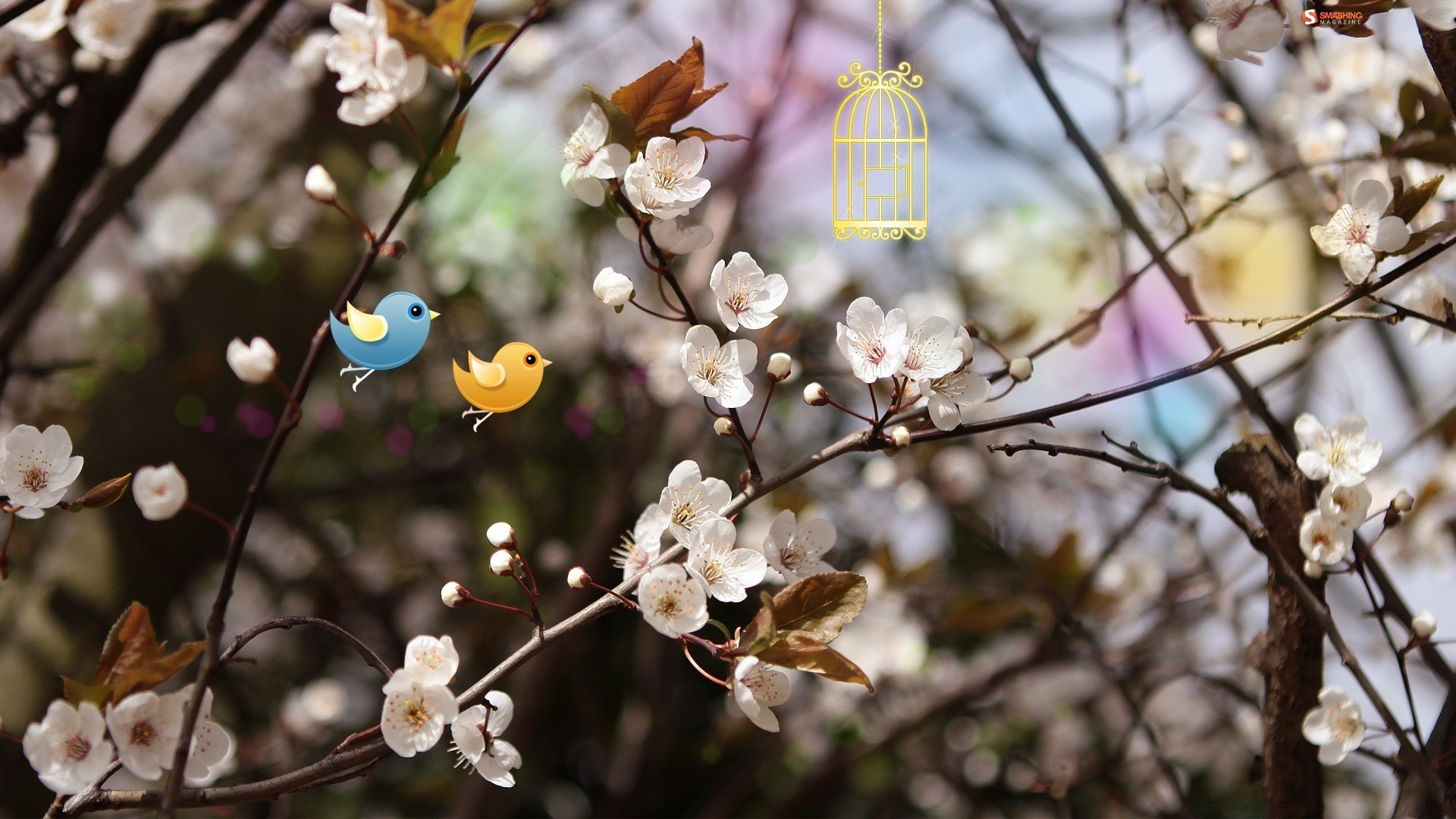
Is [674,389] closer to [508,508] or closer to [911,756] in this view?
[508,508]

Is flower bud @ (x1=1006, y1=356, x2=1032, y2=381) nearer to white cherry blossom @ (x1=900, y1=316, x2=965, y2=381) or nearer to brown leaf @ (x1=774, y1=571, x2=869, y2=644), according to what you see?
white cherry blossom @ (x1=900, y1=316, x2=965, y2=381)

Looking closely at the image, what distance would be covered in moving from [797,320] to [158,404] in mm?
750

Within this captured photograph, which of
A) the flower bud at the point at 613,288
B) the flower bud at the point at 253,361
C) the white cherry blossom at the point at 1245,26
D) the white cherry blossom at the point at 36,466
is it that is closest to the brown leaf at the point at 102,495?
the white cherry blossom at the point at 36,466

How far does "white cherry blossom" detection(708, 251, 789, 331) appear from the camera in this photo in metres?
0.46

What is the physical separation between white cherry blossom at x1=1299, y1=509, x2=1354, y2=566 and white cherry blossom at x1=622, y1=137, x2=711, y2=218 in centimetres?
41

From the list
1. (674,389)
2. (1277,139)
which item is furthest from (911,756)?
(1277,139)

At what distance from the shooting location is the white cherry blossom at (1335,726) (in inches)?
20.9

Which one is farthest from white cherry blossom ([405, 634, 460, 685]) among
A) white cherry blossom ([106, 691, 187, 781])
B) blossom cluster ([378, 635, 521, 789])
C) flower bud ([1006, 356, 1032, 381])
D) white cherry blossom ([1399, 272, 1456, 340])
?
white cherry blossom ([1399, 272, 1456, 340])

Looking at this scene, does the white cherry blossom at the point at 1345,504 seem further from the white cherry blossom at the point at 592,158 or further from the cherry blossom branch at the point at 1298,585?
the white cherry blossom at the point at 592,158

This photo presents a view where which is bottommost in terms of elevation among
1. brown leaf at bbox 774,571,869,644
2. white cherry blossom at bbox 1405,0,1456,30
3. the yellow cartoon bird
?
brown leaf at bbox 774,571,869,644

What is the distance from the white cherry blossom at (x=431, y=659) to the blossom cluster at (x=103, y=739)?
9 centimetres

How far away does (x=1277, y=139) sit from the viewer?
112 cm

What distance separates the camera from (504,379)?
485 millimetres

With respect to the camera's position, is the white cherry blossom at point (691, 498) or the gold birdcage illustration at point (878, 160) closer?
the white cherry blossom at point (691, 498)
